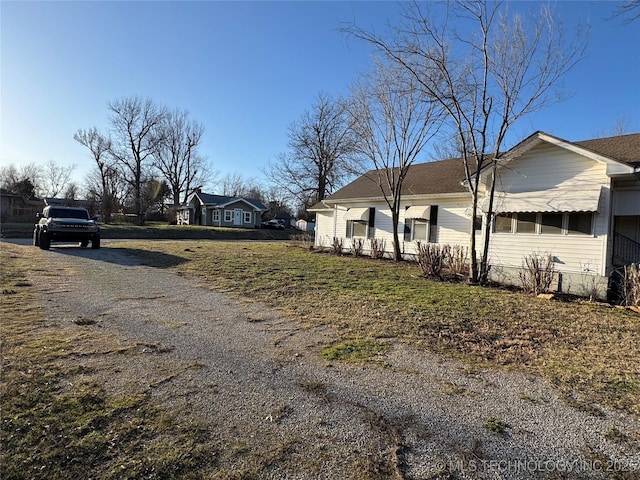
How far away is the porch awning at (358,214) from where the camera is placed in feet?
57.4

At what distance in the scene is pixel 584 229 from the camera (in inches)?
389

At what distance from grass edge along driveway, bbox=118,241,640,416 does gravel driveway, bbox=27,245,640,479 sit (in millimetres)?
426

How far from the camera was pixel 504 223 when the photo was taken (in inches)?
457

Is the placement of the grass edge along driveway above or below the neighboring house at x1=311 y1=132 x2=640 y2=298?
below

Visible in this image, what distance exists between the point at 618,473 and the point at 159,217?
50949 mm

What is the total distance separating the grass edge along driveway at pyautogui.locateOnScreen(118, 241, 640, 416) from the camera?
3.88 metres

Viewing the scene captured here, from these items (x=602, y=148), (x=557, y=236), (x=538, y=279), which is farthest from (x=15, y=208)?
(x=602, y=148)

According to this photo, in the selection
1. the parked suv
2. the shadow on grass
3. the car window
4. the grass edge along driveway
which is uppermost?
the car window

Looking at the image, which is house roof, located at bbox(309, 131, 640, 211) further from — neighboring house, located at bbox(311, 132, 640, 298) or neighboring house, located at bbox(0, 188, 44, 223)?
neighboring house, located at bbox(0, 188, 44, 223)

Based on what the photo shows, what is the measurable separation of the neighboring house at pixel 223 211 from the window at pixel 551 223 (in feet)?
118

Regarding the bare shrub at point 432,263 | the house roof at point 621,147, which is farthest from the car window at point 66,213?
the house roof at point 621,147

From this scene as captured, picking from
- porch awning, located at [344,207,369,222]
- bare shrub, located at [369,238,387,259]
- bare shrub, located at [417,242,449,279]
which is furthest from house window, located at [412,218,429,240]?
bare shrub, located at [417,242,449,279]

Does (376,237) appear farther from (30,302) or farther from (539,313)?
(30,302)

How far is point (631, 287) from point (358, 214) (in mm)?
11453
